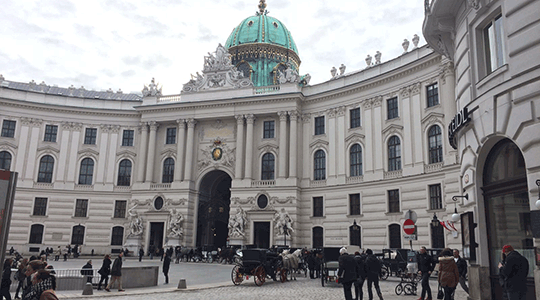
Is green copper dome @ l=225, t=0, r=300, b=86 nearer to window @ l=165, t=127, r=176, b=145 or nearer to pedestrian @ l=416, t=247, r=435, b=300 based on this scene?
window @ l=165, t=127, r=176, b=145

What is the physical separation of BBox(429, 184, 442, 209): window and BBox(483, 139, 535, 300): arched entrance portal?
2128 centimetres

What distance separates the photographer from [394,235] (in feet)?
122

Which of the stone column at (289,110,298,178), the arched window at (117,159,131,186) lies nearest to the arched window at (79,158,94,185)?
the arched window at (117,159,131,186)

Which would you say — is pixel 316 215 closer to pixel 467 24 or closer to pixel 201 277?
pixel 201 277

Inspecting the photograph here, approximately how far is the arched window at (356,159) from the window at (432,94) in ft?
26.3

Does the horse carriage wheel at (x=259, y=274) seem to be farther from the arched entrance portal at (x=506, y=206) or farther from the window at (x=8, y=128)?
the window at (x=8, y=128)

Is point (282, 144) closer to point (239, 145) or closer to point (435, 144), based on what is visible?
point (239, 145)

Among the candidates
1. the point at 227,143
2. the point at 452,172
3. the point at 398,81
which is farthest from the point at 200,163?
the point at 452,172

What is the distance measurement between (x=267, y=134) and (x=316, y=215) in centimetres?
1020

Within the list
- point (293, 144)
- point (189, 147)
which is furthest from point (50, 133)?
point (293, 144)

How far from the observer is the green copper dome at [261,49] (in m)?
57.6

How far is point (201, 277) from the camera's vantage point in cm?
2611

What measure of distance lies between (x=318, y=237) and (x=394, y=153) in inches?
418

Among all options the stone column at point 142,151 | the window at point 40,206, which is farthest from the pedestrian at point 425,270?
the window at point 40,206
